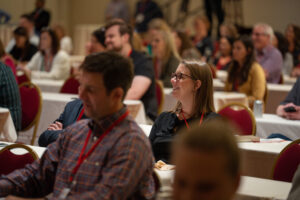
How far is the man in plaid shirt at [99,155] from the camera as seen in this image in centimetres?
185

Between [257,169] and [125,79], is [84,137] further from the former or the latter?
[257,169]

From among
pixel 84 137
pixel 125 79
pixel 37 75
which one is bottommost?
pixel 37 75

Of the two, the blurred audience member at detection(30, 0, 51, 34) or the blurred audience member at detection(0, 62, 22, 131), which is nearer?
the blurred audience member at detection(0, 62, 22, 131)

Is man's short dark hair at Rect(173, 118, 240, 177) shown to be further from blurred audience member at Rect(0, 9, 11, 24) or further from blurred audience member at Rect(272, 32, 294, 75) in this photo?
blurred audience member at Rect(0, 9, 11, 24)

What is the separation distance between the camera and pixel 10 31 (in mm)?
12016

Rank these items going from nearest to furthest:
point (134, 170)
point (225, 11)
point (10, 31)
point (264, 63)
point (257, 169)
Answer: point (134, 170) → point (257, 169) → point (264, 63) → point (10, 31) → point (225, 11)

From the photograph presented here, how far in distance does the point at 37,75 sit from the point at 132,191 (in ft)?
18.9

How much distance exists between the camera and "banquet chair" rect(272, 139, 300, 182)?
3016mm

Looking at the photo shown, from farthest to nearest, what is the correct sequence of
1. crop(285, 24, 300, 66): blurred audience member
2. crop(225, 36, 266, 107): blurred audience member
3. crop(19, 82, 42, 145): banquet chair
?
crop(285, 24, 300, 66): blurred audience member < crop(225, 36, 266, 107): blurred audience member < crop(19, 82, 42, 145): banquet chair

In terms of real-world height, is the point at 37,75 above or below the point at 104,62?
below

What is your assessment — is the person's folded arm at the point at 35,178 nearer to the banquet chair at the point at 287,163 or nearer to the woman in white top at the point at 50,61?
the banquet chair at the point at 287,163

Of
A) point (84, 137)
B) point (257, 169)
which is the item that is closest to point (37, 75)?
point (257, 169)

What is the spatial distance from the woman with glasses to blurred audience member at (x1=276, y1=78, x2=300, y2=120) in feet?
5.53

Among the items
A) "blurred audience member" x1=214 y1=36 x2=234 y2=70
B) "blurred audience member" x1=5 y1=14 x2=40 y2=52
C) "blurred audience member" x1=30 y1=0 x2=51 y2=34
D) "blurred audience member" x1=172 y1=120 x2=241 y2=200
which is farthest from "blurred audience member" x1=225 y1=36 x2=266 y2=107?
"blurred audience member" x1=30 y1=0 x2=51 y2=34
